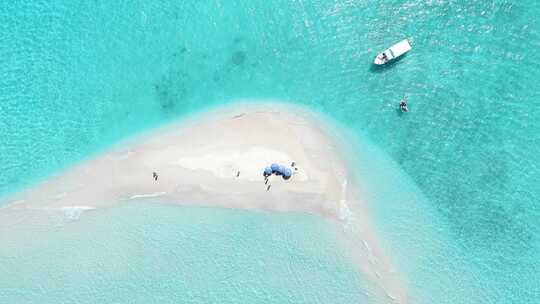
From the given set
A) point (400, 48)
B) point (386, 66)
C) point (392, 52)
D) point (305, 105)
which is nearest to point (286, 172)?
point (305, 105)

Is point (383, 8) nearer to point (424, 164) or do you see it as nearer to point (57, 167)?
point (424, 164)

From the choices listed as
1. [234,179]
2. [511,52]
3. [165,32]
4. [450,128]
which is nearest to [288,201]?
[234,179]

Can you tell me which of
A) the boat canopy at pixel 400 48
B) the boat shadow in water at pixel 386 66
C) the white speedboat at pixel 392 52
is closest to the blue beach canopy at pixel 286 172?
the boat shadow in water at pixel 386 66

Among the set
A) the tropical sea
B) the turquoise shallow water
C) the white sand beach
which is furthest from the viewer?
the white sand beach

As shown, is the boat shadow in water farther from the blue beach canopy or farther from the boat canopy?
the blue beach canopy

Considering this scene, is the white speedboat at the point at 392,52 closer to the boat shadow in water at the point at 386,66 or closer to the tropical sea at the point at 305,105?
the boat shadow in water at the point at 386,66

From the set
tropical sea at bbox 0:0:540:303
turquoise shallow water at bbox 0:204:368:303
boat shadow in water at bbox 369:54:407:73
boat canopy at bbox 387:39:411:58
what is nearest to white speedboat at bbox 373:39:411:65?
boat canopy at bbox 387:39:411:58
